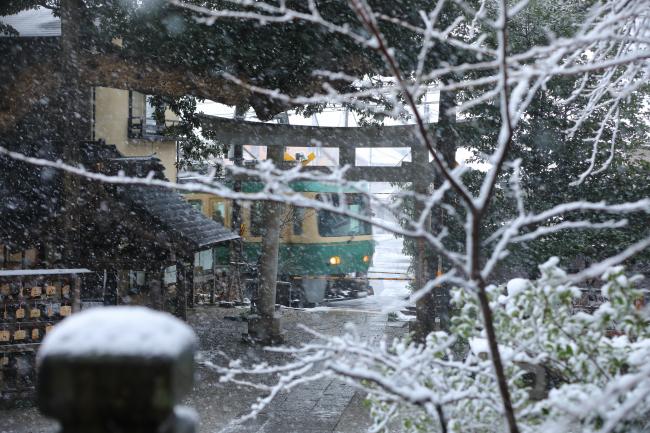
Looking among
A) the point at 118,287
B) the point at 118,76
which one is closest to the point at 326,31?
the point at 118,76

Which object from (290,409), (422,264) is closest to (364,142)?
(422,264)

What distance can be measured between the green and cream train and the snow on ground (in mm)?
497

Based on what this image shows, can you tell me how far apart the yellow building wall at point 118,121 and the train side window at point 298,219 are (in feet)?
11.0

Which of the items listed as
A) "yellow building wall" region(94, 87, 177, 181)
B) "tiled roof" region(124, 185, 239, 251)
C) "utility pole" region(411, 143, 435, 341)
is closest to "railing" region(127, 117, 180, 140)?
"yellow building wall" region(94, 87, 177, 181)

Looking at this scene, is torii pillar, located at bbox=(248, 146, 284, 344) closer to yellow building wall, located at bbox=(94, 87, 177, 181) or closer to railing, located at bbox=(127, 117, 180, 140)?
yellow building wall, located at bbox=(94, 87, 177, 181)

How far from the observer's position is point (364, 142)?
8.12 m

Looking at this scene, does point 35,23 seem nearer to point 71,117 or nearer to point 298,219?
point 71,117

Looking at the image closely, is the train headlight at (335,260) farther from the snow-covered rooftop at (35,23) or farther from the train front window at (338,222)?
the snow-covered rooftop at (35,23)

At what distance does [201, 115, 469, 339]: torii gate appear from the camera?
8008 millimetres

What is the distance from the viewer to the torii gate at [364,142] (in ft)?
26.3

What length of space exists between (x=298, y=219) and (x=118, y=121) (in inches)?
173

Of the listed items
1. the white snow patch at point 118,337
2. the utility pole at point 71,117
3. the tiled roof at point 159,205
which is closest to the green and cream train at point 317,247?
the tiled roof at point 159,205

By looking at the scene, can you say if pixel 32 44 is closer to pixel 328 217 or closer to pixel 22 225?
pixel 22 225

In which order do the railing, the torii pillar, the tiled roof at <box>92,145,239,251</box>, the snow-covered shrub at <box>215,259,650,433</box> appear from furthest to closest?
1. the railing
2. the torii pillar
3. the tiled roof at <box>92,145,239,251</box>
4. the snow-covered shrub at <box>215,259,650,433</box>
